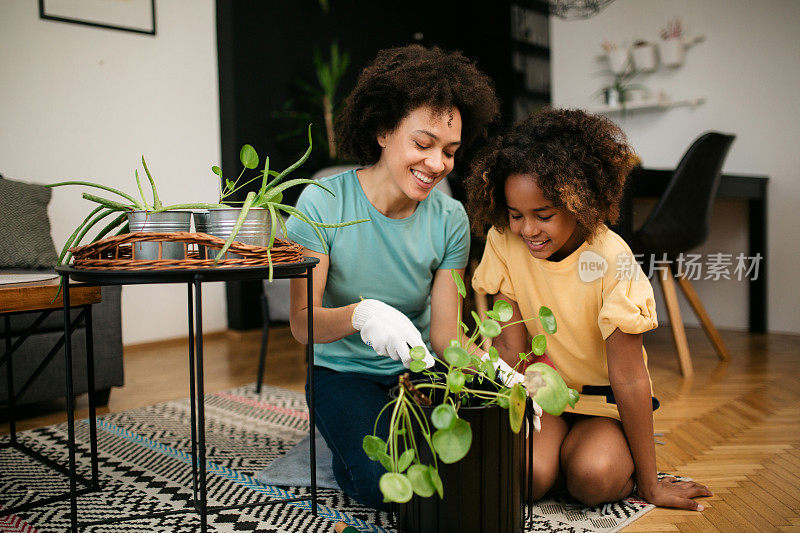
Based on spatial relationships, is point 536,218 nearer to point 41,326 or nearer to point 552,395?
point 552,395

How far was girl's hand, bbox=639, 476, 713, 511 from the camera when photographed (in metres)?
1.27

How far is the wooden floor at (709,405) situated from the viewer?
1283 millimetres

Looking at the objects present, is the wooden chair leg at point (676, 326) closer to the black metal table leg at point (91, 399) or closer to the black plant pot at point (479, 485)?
the black plant pot at point (479, 485)

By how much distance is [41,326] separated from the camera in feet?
6.76

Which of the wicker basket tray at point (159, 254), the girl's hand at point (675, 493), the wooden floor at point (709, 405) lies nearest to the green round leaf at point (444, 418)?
the wicker basket tray at point (159, 254)

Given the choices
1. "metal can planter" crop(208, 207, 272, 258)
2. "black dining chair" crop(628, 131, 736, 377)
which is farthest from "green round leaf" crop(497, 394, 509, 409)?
"black dining chair" crop(628, 131, 736, 377)

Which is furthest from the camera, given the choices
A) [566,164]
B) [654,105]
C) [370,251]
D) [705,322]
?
[654,105]

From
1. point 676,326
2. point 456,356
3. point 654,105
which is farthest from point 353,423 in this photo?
point 654,105

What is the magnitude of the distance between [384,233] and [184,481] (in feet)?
2.38

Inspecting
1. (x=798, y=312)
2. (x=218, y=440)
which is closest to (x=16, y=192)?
(x=218, y=440)

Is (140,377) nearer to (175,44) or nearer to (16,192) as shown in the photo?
(16,192)

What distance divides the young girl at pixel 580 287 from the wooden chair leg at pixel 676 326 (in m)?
1.20

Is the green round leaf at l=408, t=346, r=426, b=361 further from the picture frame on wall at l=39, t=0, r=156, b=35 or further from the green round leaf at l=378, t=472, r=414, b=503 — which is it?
the picture frame on wall at l=39, t=0, r=156, b=35

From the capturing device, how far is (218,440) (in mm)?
1793
